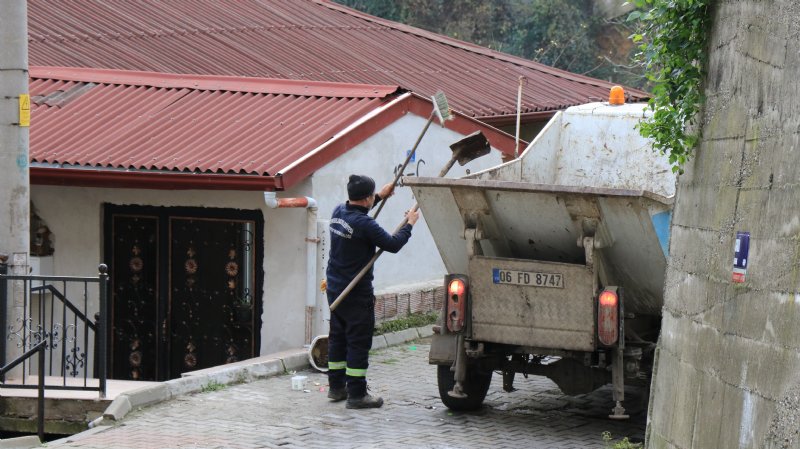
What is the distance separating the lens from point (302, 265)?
11781mm

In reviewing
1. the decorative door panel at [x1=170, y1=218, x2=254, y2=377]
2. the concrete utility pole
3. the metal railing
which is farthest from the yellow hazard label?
the decorative door panel at [x1=170, y1=218, x2=254, y2=377]

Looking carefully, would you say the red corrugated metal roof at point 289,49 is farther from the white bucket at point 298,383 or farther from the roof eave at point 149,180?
the white bucket at point 298,383

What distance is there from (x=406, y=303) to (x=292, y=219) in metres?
1.78

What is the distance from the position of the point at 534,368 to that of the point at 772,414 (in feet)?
11.7

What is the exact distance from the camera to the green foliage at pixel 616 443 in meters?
8.08

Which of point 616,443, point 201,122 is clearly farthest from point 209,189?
point 616,443

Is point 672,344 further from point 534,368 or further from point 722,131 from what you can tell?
point 534,368

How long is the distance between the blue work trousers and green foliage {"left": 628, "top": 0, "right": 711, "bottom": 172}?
10.6 ft

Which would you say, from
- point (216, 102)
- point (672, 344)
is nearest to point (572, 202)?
point (672, 344)

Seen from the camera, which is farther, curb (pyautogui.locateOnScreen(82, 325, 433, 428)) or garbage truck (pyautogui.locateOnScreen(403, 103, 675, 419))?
curb (pyautogui.locateOnScreen(82, 325, 433, 428))

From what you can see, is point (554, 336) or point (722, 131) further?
point (554, 336)

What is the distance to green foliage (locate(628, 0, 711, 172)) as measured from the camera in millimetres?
7016

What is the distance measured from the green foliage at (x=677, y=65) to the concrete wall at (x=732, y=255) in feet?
0.33

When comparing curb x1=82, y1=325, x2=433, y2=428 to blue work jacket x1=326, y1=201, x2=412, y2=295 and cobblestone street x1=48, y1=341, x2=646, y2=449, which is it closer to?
cobblestone street x1=48, y1=341, x2=646, y2=449
